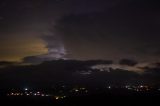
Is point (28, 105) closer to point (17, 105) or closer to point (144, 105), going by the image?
point (17, 105)

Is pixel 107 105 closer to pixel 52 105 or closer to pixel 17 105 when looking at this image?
pixel 52 105

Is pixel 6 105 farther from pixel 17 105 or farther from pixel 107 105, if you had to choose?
pixel 107 105

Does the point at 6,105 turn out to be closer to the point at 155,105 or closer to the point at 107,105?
the point at 107,105

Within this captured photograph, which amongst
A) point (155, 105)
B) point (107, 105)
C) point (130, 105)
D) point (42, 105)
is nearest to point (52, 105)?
point (42, 105)

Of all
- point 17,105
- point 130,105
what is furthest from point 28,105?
point 130,105

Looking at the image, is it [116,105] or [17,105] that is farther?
[17,105]

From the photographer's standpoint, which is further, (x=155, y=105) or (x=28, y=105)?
(x=28, y=105)

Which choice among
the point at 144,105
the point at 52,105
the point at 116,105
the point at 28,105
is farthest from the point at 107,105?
the point at 28,105

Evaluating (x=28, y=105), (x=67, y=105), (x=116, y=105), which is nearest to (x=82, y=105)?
(x=67, y=105)
